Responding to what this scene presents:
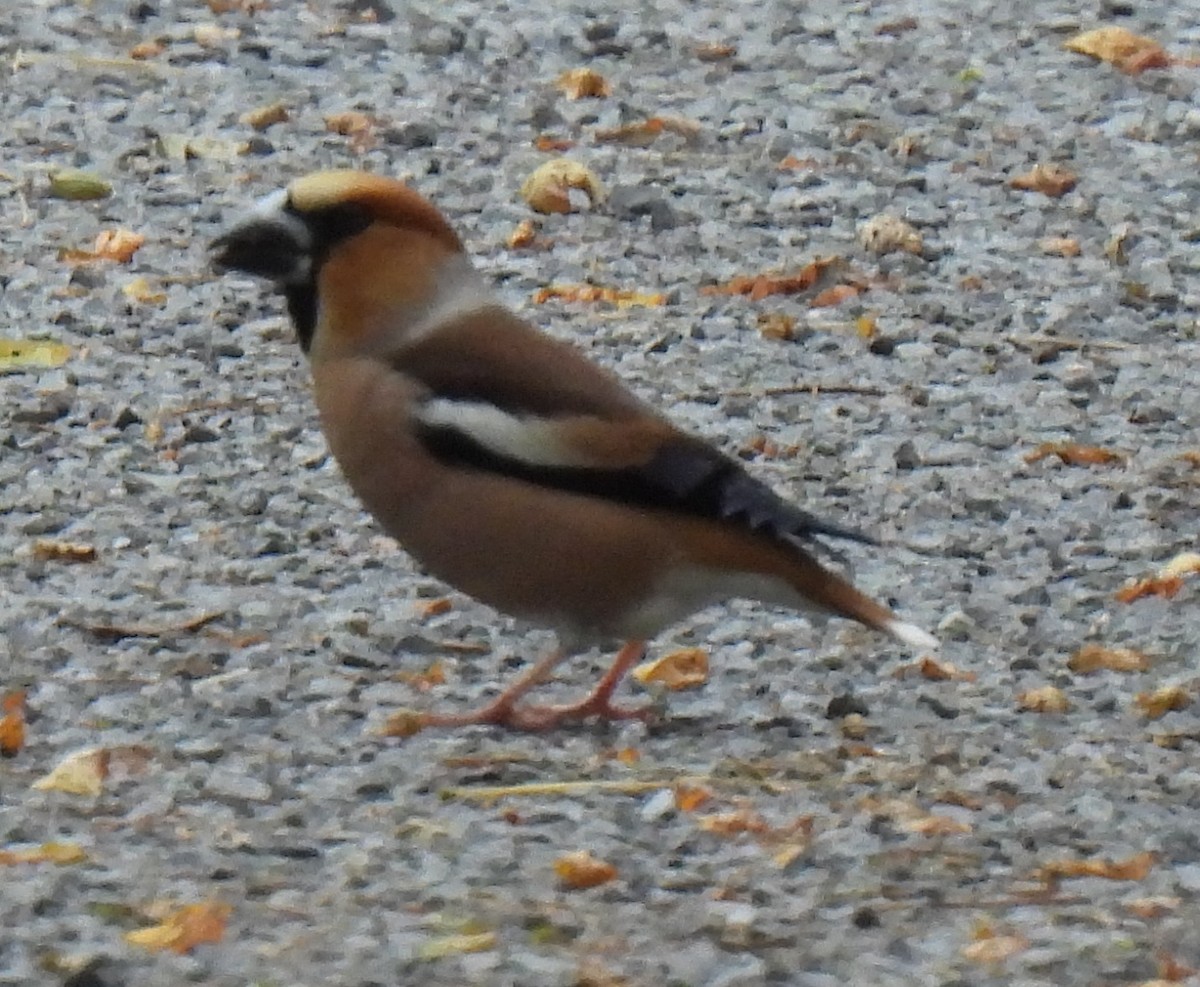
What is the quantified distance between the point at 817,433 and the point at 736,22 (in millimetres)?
3443

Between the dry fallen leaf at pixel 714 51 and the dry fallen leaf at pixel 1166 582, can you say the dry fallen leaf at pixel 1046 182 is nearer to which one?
the dry fallen leaf at pixel 714 51

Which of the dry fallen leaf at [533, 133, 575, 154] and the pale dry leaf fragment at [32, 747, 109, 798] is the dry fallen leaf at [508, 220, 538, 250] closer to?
the dry fallen leaf at [533, 133, 575, 154]

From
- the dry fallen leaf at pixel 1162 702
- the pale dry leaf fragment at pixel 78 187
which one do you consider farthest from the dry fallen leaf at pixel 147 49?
the dry fallen leaf at pixel 1162 702

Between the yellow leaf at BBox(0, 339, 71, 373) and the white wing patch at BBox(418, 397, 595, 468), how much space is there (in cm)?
212

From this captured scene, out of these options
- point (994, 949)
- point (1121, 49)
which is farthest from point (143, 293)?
point (994, 949)

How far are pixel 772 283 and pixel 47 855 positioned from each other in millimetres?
3778

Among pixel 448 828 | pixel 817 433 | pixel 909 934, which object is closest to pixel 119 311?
pixel 817 433

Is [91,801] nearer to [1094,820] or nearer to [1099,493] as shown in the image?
[1094,820]

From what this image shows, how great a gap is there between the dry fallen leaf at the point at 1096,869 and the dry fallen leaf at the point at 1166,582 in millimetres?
1417

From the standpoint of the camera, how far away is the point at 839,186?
27.5 ft

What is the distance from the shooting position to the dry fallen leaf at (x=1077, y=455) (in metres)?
6.56

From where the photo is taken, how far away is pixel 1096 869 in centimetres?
436

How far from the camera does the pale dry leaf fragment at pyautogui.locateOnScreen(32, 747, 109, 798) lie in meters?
4.55

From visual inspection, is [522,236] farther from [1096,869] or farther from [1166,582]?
[1096,869]
